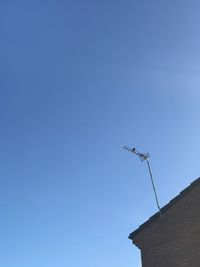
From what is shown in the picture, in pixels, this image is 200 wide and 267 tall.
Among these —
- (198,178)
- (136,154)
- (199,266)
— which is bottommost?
(199,266)

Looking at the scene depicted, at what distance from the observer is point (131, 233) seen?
1308 centimetres

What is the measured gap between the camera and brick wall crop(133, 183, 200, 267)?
455 inches

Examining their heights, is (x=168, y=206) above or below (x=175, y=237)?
above

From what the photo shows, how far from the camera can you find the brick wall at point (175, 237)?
1155 centimetres

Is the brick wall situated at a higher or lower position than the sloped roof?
lower

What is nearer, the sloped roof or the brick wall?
the brick wall

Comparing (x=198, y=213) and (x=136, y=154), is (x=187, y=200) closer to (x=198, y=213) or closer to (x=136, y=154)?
(x=198, y=213)

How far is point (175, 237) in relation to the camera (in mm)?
12016

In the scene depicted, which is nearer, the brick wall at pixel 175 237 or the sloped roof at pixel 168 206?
the brick wall at pixel 175 237

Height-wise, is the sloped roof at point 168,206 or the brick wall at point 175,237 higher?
the sloped roof at point 168,206

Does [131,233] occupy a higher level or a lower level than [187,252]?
higher

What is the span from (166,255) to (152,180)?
2791mm

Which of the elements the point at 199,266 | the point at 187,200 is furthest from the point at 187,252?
the point at 187,200

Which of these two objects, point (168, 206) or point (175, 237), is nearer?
point (175, 237)
